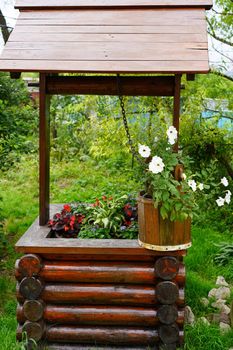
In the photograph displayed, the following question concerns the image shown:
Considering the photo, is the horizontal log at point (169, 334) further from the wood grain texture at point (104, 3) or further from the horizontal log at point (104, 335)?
the wood grain texture at point (104, 3)

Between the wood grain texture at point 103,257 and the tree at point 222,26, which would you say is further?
the tree at point 222,26

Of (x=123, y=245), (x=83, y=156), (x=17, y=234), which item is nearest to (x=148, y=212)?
(x=123, y=245)

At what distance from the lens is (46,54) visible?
376 centimetres

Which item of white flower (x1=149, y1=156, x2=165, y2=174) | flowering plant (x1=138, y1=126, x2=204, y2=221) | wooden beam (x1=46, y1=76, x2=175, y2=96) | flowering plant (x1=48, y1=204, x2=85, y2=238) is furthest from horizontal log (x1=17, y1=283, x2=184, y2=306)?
wooden beam (x1=46, y1=76, x2=175, y2=96)

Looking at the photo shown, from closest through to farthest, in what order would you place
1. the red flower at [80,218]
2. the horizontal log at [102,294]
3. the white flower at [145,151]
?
the white flower at [145,151]
the horizontal log at [102,294]
the red flower at [80,218]

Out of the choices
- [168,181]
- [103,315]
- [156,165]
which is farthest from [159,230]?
[103,315]

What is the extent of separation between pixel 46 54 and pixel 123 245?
161 centimetres

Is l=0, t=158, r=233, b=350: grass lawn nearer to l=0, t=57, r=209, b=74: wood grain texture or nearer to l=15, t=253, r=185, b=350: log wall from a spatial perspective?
l=15, t=253, r=185, b=350: log wall

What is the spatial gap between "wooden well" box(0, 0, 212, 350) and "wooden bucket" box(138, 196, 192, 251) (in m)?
0.11

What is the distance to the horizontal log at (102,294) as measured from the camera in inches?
155

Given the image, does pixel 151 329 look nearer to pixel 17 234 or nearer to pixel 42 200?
pixel 42 200

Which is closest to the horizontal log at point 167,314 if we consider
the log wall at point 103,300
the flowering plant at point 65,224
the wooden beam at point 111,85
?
the log wall at point 103,300

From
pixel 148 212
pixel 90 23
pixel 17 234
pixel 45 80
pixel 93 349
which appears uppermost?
pixel 90 23

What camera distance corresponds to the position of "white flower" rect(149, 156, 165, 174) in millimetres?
3600
